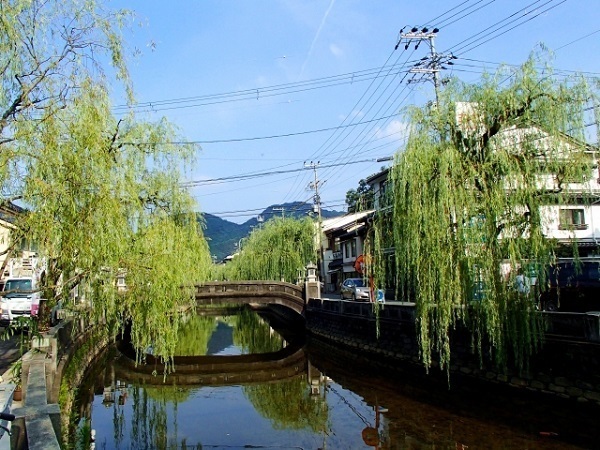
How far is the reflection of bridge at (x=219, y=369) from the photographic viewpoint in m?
18.4

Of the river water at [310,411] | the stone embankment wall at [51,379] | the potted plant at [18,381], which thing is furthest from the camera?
the river water at [310,411]

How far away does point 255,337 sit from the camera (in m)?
31.6

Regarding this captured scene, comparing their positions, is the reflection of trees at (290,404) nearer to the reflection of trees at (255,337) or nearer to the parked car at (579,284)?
the parked car at (579,284)

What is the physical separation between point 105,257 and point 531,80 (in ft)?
30.3

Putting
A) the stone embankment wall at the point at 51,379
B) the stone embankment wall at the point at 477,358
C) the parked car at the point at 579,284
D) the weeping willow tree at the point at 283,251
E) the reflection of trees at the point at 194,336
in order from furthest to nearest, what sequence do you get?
the weeping willow tree at the point at 283,251, the reflection of trees at the point at 194,336, the parked car at the point at 579,284, the stone embankment wall at the point at 477,358, the stone embankment wall at the point at 51,379

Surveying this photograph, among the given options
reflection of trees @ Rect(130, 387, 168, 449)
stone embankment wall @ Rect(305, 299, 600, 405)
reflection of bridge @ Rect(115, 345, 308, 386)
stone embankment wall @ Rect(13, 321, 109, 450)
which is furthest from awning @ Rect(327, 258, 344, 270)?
reflection of trees @ Rect(130, 387, 168, 449)

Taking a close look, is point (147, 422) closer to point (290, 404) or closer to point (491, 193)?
point (290, 404)

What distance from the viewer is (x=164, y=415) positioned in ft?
43.9

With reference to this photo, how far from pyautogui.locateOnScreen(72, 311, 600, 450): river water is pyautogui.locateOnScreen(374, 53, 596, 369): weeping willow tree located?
1.49 metres

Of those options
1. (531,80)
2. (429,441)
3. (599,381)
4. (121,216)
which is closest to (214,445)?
(429,441)

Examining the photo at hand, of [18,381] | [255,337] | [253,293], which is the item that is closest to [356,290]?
[253,293]

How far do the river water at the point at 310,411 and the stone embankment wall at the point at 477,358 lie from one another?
1.32ft

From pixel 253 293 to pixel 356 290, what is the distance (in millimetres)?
5476

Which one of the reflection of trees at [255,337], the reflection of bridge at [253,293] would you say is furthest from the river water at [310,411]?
the reflection of bridge at [253,293]
